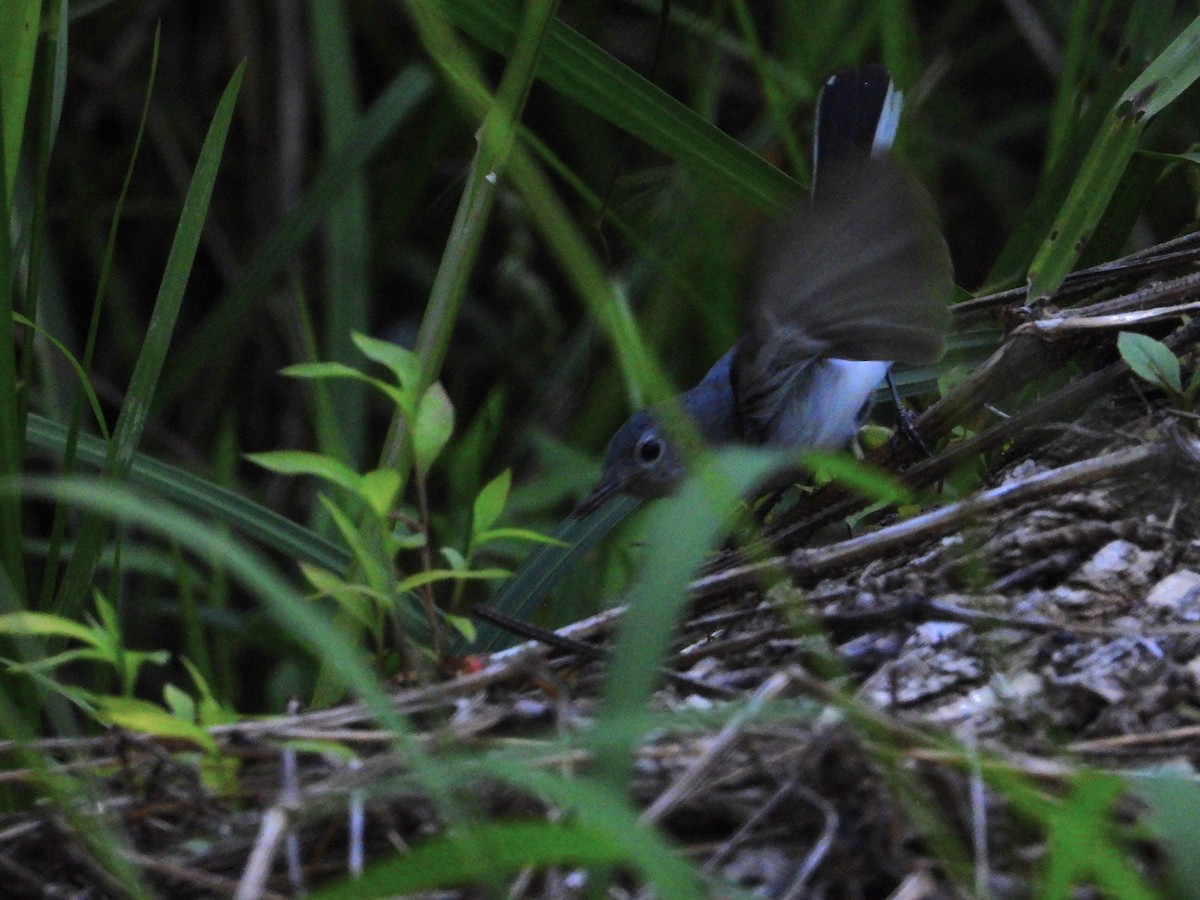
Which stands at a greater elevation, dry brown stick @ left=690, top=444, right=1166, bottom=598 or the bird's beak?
dry brown stick @ left=690, top=444, right=1166, bottom=598

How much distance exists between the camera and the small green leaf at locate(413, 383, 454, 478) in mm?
1788

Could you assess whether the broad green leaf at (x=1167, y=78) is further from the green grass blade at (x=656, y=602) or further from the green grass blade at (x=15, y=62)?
the green grass blade at (x=15, y=62)

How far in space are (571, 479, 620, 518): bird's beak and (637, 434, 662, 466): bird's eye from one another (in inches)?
3.1

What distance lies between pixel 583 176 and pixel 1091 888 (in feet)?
13.2

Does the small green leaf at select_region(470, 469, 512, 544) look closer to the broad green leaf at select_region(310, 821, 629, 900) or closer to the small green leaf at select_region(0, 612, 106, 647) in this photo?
the small green leaf at select_region(0, 612, 106, 647)

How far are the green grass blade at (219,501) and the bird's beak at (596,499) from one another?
2.61 feet

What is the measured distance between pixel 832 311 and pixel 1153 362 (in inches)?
21.9

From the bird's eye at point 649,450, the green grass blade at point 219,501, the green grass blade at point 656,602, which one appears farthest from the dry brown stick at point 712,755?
the bird's eye at point 649,450

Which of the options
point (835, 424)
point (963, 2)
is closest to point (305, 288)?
point (963, 2)

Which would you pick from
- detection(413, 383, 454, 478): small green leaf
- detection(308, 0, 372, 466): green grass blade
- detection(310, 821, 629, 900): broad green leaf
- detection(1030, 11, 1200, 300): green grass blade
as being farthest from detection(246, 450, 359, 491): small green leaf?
detection(308, 0, 372, 466): green grass blade

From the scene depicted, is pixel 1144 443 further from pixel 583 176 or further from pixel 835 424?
pixel 583 176

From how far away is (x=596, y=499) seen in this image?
10.4 ft

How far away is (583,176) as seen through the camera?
507 cm

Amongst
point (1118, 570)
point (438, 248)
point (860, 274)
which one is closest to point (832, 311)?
point (860, 274)
